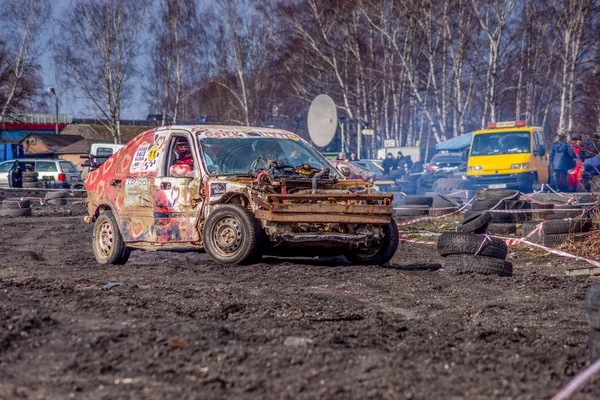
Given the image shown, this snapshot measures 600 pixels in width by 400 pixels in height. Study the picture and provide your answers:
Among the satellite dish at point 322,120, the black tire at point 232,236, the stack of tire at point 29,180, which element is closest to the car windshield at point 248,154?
the black tire at point 232,236

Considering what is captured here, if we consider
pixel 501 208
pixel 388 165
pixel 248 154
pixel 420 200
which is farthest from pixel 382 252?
pixel 388 165

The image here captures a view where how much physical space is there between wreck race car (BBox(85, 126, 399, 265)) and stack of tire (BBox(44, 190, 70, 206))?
44.5 feet

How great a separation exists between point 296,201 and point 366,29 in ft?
110

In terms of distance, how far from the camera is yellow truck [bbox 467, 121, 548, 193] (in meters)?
22.9

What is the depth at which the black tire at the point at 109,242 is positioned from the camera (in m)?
8.89

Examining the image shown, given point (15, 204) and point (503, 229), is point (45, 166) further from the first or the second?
point (503, 229)

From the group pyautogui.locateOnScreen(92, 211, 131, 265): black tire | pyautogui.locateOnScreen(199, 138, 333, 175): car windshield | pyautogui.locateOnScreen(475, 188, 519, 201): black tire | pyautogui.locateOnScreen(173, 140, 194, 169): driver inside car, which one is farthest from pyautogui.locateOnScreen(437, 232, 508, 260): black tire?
pyautogui.locateOnScreen(475, 188, 519, 201): black tire

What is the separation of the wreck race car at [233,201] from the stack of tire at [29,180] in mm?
18413

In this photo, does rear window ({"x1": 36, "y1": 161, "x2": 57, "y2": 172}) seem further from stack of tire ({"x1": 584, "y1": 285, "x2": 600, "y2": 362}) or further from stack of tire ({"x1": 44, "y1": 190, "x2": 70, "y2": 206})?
stack of tire ({"x1": 584, "y1": 285, "x2": 600, "y2": 362})

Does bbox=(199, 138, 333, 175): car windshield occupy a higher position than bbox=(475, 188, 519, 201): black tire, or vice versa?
bbox=(199, 138, 333, 175): car windshield

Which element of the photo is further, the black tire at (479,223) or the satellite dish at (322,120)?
the satellite dish at (322,120)

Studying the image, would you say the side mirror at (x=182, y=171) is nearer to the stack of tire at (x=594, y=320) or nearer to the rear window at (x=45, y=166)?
the stack of tire at (x=594, y=320)

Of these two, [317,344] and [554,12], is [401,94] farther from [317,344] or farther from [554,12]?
[317,344]

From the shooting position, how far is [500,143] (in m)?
23.8
